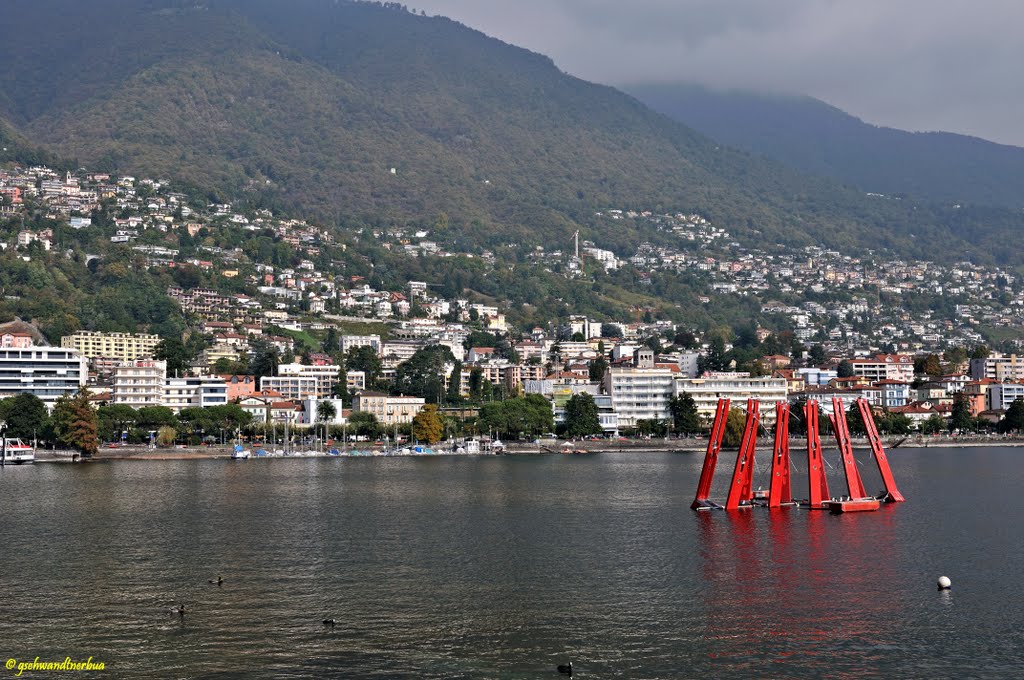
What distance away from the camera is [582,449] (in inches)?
4811

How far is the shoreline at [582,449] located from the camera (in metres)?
109

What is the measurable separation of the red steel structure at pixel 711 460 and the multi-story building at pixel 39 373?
86.4 meters

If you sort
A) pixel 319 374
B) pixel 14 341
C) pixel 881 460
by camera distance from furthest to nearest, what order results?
pixel 319 374, pixel 14 341, pixel 881 460

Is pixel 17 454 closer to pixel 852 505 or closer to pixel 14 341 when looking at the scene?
pixel 14 341

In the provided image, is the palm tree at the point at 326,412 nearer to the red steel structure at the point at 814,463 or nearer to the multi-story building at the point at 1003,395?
the multi-story building at the point at 1003,395

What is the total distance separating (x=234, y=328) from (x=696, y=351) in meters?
60.6

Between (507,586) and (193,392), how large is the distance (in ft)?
327

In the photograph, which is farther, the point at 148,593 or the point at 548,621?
the point at 148,593

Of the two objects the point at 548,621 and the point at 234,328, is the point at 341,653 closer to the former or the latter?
the point at 548,621

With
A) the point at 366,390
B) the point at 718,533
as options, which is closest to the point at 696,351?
the point at 366,390

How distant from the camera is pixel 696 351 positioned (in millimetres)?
193500

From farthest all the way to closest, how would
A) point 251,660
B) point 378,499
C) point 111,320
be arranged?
1. point 111,320
2. point 378,499
3. point 251,660

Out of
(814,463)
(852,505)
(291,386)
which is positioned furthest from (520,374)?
(852,505)

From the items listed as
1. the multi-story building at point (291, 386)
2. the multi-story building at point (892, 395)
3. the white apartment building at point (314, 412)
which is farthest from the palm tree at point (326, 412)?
the multi-story building at point (892, 395)
